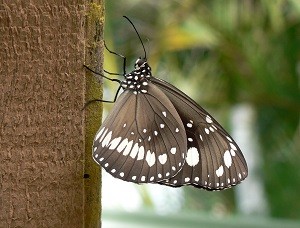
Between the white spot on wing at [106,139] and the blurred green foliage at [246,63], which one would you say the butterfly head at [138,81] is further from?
the blurred green foliage at [246,63]

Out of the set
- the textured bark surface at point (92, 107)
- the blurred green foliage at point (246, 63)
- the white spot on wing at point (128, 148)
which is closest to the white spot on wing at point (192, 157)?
the white spot on wing at point (128, 148)

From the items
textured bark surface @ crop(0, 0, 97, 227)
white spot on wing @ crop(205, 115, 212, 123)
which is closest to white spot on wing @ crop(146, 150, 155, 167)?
white spot on wing @ crop(205, 115, 212, 123)

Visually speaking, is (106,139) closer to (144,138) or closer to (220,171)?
(144,138)

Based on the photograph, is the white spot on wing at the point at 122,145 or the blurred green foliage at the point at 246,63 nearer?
the white spot on wing at the point at 122,145

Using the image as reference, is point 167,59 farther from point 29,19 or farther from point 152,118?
point 29,19

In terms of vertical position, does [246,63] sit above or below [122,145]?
above

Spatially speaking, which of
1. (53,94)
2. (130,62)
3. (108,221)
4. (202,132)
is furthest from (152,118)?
(130,62)

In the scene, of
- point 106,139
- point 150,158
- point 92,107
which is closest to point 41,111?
point 92,107

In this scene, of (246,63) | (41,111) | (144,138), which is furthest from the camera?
(246,63)
